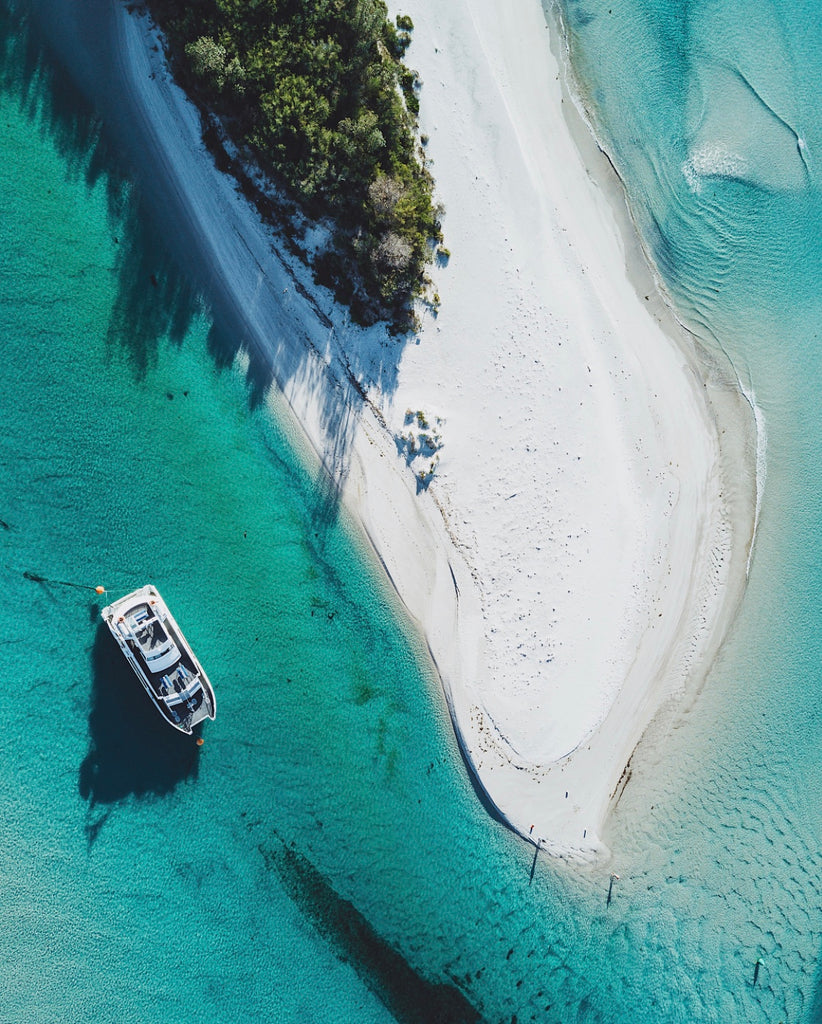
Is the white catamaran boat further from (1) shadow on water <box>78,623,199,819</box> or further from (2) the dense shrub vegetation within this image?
(2) the dense shrub vegetation

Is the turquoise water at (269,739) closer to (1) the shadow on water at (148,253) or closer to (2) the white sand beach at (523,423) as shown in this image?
(1) the shadow on water at (148,253)

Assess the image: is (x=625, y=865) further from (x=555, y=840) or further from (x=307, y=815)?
(x=307, y=815)

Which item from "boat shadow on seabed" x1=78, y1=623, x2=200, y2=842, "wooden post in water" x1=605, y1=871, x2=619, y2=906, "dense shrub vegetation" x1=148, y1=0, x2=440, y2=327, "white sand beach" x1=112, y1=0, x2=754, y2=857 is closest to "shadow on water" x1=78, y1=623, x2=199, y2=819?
"boat shadow on seabed" x1=78, y1=623, x2=200, y2=842

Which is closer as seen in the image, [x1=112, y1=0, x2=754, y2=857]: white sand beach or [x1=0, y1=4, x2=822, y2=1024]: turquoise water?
[x1=0, y1=4, x2=822, y2=1024]: turquoise water

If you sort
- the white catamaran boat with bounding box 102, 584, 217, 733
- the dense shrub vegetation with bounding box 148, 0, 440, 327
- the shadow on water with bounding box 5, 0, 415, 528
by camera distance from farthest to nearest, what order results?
the shadow on water with bounding box 5, 0, 415, 528, the white catamaran boat with bounding box 102, 584, 217, 733, the dense shrub vegetation with bounding box 148, 0, 440, 327

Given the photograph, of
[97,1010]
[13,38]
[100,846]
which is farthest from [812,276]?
[97,1010]

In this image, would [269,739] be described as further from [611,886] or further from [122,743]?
[611,886]

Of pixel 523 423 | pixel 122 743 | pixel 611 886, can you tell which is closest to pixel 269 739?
pixel 122 743
